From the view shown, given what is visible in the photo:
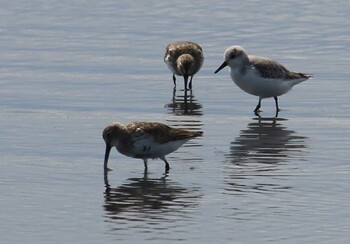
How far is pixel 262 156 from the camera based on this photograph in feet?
53.1

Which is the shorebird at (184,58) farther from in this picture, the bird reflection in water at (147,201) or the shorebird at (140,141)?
the bird reflection in water at (147,201)

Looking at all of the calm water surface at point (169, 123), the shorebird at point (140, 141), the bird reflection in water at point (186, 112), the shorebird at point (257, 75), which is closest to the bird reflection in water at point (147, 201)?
the calm water surface at point (169, 123)

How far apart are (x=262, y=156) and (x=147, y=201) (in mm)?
2833

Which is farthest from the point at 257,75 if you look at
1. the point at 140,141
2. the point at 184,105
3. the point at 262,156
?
the point at 140,141

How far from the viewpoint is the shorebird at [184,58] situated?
22.3 metres

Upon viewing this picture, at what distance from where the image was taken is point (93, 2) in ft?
104

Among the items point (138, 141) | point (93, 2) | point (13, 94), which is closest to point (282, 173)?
point (138, 141)

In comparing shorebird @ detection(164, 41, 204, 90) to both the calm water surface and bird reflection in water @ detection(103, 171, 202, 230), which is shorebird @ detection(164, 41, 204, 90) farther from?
bird reflection in water @ detection(103, 171, 202, 230)

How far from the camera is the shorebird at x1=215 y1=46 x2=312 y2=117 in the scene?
19.8 m

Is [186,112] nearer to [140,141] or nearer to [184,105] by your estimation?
[184,105]

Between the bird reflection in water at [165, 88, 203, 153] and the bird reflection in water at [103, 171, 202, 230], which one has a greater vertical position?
the bird reflection in water at [165, 88, 203, 153]

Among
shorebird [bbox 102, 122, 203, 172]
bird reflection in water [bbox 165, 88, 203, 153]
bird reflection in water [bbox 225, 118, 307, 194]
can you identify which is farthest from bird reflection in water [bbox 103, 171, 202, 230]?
bird reflection in water [bbox 165, 88, 203, 153]

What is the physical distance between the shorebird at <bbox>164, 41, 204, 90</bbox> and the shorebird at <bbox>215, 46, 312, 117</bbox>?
2267 mm

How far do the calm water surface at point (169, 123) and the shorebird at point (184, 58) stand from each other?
38 centimetres
